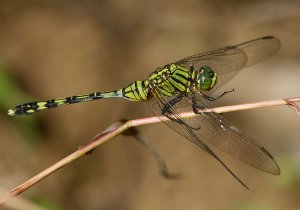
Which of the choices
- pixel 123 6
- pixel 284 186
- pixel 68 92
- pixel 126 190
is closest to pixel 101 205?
pixel 126 190

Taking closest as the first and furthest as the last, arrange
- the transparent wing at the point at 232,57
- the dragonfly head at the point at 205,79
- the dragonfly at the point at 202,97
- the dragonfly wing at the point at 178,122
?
the dragonfly at the point at 202,97, the dragonfly wing at the point at 178,122, the dragonfly head at the point at 205,79, the transparent wing at the point at 232,57

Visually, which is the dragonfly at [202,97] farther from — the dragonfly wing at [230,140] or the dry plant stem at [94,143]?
the dry plant stem at [94,143]

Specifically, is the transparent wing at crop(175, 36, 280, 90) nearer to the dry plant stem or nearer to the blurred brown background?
the blurred brown background

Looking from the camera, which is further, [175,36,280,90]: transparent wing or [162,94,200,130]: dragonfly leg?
[175,36,280,90]: transparent wing

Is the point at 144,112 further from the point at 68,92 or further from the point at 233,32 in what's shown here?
the point at 233,32

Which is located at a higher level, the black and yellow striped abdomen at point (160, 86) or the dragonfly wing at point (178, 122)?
the black and yellow striped abdomen at point (160, 86)

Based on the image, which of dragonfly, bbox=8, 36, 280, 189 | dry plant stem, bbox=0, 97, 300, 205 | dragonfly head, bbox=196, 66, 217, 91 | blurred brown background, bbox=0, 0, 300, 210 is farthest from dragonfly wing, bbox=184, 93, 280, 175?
blurred brown background, bbox=0, 0, 300, 210

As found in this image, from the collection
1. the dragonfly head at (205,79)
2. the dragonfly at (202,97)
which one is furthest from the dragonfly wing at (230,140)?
the dragonfly head at (205,79)

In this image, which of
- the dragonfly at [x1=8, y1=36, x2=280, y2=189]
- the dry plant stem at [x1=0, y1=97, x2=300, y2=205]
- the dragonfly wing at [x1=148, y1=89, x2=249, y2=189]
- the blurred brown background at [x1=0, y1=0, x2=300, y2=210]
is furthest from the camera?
the blurred brown background at [x1=0, y1=0, x2=300, y2=210]
